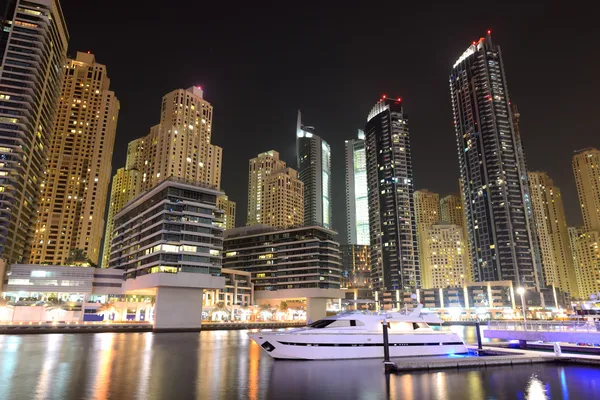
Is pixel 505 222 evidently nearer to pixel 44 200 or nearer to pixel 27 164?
pixel 27 164

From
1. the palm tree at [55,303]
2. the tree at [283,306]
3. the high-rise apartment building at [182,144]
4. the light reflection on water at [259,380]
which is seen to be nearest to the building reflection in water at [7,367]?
the light reflection on water at [259,380]

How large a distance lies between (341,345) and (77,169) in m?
178

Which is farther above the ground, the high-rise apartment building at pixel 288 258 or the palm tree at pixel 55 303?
the high-rise apartment building at pixel 288 258

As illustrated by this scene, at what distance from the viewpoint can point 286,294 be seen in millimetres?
141500

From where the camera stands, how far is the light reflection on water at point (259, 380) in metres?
20.8

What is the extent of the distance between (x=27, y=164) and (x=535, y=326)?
436ft

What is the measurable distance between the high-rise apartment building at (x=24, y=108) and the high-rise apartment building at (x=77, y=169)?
3933cm

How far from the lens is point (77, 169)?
584 ft

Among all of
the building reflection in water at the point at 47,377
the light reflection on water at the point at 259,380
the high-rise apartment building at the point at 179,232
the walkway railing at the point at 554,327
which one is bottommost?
the light reflection on water at the point at 259,380

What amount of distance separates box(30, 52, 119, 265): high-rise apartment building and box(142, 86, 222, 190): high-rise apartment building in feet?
76.5

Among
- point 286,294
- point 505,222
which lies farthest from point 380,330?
point 505,222

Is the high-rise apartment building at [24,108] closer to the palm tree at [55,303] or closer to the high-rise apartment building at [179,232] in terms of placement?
the palm tree at [55,303]

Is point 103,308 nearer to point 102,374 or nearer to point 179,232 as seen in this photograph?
point 179,232

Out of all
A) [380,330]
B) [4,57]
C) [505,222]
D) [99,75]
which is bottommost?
[380,330]
